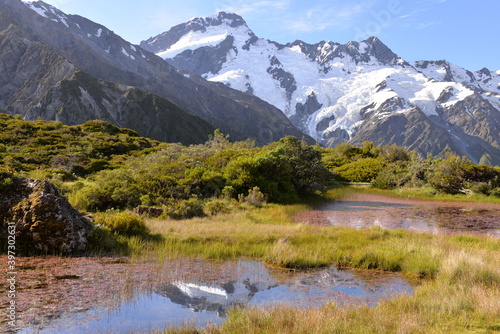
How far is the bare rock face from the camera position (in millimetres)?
10742

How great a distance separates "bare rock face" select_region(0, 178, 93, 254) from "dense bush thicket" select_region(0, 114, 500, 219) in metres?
0.91

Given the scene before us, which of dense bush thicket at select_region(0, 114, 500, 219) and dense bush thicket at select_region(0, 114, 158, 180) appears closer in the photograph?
dense bush thicket at select_region(0, 114, 500, 219)

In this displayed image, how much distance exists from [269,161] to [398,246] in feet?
47.7

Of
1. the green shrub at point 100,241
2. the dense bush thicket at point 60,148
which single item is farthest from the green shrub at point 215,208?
the dense bush thicket at point 60,148

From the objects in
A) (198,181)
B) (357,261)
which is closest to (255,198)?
(198,181)

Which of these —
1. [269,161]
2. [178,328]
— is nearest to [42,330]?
[178,328]

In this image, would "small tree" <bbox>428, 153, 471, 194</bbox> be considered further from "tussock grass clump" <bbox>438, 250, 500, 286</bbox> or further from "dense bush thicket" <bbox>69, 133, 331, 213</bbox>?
"tussock grass clump" <bbox>438, 250, 500, 286</bbox>

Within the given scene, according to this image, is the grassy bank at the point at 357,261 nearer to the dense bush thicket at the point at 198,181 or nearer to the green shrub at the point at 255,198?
the green shrub at the point at 255,198

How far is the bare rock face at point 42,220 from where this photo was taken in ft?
35.2

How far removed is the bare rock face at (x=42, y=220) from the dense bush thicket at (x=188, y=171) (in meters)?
0.91

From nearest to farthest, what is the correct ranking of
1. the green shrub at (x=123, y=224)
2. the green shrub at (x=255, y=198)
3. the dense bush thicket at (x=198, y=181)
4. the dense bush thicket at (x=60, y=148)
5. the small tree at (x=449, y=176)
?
the green shrub at (x=123, y=224) → the dense bush thicket at (x=198, y=181) → the green shrub at (x=255, y=198) → the dense bush thicket at (x=60, y=148) → the small tree at (x=449, y=176)

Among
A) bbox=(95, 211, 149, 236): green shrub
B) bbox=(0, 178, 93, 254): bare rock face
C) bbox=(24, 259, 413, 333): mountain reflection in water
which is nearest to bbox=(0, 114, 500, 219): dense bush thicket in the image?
bbox=(0, 178, 93, 254): bare rock face

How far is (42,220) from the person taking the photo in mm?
10906

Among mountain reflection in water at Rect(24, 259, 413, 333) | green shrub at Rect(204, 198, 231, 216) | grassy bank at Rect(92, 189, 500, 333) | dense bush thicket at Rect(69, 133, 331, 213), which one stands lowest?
mountain reflection in water at Rect(24, 259, 413, 333)
